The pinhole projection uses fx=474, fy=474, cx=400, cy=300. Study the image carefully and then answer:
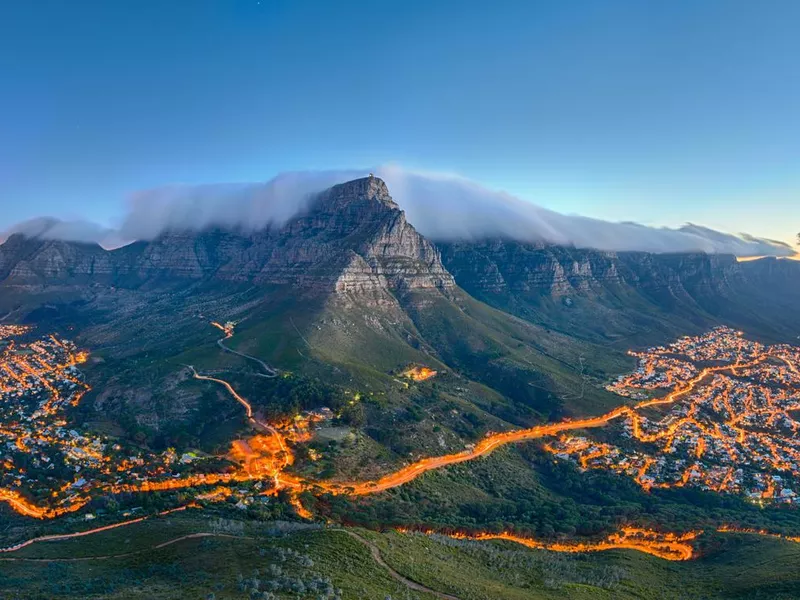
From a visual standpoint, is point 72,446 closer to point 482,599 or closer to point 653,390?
point 482,599

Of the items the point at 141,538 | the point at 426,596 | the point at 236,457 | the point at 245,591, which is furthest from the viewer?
the point at 236,457

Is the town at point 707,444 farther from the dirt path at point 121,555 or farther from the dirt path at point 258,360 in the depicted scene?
the dirt path at point 121,555

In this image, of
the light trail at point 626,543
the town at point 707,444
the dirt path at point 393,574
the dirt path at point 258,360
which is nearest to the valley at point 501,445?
the light trail at point 626,543

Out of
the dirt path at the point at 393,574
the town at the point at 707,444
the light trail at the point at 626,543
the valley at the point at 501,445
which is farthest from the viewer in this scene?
the town at the point at 707,444

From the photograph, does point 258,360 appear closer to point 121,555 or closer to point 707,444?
point 121,555

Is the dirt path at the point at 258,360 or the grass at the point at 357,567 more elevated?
the dirt path at the point at 258,360

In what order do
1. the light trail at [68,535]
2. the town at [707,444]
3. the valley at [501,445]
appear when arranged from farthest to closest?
the town at [707,444] < the valley at [501,445] < the light trail at [68,535]

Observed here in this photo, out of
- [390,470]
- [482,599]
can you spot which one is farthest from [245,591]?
[390,470]

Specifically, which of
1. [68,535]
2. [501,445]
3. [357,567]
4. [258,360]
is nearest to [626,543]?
[501,445]
